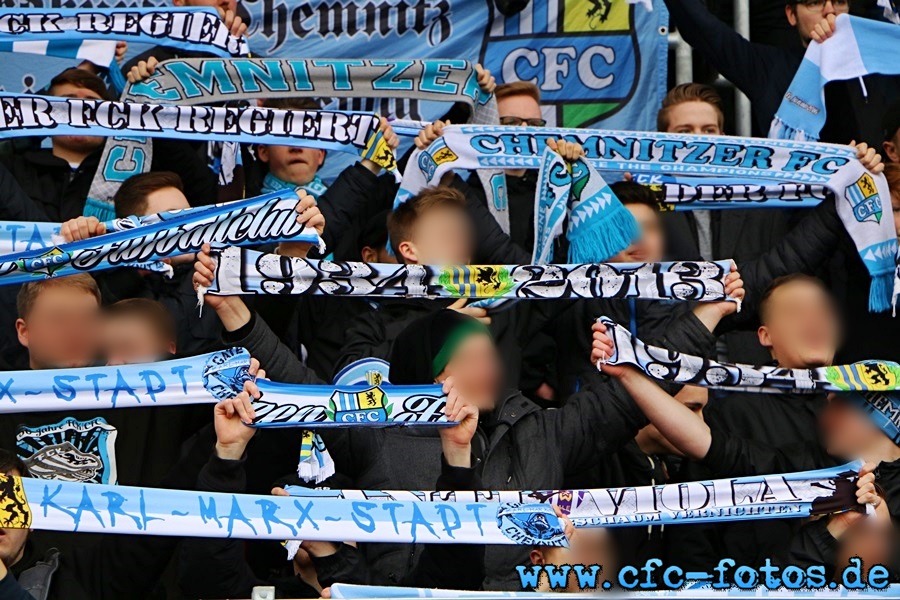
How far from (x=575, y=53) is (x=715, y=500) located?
10.5 feet

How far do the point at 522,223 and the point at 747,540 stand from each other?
189 cm

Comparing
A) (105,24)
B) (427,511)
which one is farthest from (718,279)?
(105,24)

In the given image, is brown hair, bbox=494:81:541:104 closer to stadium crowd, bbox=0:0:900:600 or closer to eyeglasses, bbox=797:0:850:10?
stadium crowd, bbox=0:0:900:600

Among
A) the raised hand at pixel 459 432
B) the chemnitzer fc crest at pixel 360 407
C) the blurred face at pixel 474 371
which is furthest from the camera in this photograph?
the blurred face at pixel 474 371

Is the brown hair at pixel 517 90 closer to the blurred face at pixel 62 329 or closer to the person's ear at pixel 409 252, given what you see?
the person's ear at pixel 409 252

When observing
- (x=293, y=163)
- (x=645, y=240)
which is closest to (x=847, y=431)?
(x=645, y=240)

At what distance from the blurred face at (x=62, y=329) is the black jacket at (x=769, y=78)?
10.00 ft

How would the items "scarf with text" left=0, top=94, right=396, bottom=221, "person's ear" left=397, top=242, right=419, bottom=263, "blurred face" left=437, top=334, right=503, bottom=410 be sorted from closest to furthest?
"blurred face" left=437, top=334, right=503, bottom=410
"person's ear" left=397, top=242, right=419, bottom=263
"scarf with text" left=0, top=94, right=396, bottom=221

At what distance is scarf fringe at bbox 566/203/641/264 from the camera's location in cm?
577

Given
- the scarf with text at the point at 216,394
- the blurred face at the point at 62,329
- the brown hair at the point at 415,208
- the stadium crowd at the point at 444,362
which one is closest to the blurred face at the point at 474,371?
the stadium crowd at the point at 444,362

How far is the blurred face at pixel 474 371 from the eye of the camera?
4.91 m

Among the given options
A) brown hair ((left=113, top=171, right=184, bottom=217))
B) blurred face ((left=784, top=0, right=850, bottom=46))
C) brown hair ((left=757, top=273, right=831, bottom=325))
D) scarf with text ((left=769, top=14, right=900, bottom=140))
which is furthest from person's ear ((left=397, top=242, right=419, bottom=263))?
blurred face ((left=784, top=0, right=850, bottom=46))

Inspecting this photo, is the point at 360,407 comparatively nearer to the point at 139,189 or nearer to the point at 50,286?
the point at 50,286

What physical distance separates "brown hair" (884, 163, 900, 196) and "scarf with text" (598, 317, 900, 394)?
1.21m
